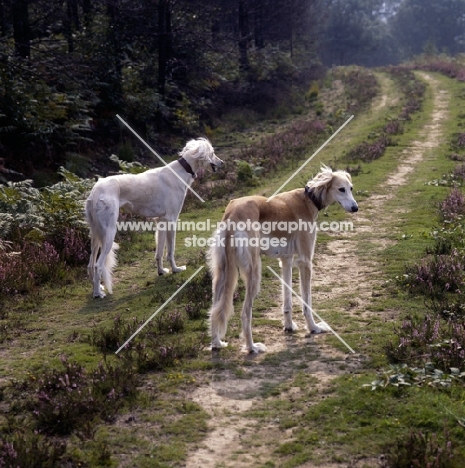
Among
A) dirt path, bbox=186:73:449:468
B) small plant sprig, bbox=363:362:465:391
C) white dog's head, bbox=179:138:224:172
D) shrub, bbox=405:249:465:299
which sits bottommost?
dirt path, bbox=186:73:449:468

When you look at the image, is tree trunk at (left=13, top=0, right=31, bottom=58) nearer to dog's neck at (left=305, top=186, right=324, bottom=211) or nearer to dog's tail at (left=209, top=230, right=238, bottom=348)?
dog's neck at (left=305, top=186, right=324, bottom=211)

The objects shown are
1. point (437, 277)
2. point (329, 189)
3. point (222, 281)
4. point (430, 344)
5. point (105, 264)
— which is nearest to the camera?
point (430, 344)

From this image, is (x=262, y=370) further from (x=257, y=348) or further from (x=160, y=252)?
→ (x=160, y=252)

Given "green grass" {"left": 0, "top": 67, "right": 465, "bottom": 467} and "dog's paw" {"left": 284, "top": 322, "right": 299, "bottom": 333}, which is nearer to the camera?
"green grass" {"left": 0, "top": 67, "right": 465, "bottom": 467}

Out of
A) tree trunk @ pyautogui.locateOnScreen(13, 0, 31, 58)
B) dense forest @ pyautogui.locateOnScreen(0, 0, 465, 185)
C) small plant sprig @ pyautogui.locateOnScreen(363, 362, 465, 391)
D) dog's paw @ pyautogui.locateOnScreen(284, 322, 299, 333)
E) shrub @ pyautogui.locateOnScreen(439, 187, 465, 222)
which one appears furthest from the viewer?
tree trunk @ pyautogui.locateOnScreen(13, 0, 31, 58)

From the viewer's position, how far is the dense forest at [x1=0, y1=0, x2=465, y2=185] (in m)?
16.5

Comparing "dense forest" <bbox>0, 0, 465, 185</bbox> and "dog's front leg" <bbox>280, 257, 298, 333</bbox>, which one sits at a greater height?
"dense forest" <bbox>0, 0, 465, 185</bbox>

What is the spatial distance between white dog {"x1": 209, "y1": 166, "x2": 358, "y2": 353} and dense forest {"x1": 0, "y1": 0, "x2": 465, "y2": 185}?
30.7 feet

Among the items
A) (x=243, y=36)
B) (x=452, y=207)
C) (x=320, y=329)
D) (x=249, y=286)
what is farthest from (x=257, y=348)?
(x=243, y=36)

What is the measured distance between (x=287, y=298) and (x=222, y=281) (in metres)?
1.07

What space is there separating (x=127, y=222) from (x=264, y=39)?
3675 cm

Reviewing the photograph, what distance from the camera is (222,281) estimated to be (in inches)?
261

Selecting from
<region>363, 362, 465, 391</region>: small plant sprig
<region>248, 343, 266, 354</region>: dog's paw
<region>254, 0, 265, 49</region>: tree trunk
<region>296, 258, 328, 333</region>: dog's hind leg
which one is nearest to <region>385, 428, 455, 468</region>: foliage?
<region>363, 362, 465, 391</region>: small plant sprig

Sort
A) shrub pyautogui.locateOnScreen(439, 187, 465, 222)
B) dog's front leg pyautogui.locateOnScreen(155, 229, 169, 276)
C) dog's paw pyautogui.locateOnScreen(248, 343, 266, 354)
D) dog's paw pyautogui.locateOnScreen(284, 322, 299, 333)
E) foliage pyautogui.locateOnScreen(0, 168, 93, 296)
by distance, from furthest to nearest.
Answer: shrub pyautogui.locateOnScreen(439, 187, 465, 222) < dog's front leg pyautogui.locateOnScreen(155, 229, 169, 276) < foliage pyautogui.locateOnScreen(0, 168, 93, 296) < dog's paw pyautogui.locateOnScreen(284, 322, 299, 333) < dog's paw pyautogui.locateOnScreen(248, 343, 266, 354)
